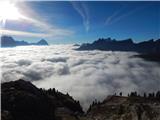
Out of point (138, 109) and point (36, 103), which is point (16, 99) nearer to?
point (36, 103)

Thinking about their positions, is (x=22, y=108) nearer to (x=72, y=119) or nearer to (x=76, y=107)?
(x=72, y=119)

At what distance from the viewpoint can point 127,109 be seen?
48.1m

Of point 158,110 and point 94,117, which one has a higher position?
point 158,110

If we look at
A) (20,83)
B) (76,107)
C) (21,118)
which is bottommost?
(76,107)

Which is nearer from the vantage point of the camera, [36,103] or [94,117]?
[36,103]

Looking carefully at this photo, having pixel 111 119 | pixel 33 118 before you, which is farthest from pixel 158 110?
pixel 33 118

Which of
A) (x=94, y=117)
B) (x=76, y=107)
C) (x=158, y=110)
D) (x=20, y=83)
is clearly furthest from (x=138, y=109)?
(x=76, y=107)

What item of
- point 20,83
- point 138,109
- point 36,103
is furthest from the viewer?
point 20,83

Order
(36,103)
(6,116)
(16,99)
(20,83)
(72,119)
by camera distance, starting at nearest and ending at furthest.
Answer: (6,116)
(16,99)
(36,103)
(72,119)
(20,83)

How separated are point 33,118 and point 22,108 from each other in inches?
108

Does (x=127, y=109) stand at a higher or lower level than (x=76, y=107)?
higher

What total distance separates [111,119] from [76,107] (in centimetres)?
3583

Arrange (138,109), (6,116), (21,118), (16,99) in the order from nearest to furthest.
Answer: (6,116) → (138,109) → (21,118) → (16,99)

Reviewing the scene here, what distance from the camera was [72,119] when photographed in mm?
58125
